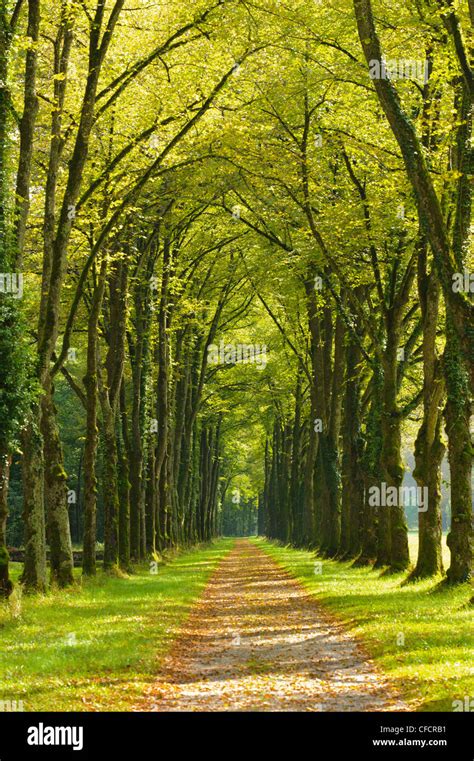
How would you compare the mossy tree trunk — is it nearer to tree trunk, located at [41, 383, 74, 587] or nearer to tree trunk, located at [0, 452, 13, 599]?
tree trunk, located at [41, 383, 74, 587]

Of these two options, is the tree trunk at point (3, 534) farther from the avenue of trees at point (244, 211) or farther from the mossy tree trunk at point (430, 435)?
the mossy tree trunk at point (430, 435)

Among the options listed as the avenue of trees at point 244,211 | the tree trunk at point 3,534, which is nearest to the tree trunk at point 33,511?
the avenue of trees at point 244,211

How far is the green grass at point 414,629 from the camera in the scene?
9469mm

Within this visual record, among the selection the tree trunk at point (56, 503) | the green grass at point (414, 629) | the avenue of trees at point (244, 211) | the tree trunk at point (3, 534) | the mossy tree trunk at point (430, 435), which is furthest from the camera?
the tree trunk at point (56, 503)

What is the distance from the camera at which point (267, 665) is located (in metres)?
11.9

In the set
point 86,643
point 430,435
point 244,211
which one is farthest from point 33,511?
point 244,211

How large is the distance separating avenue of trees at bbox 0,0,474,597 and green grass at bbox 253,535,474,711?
1.28 metres

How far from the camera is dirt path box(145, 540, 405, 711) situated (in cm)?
938

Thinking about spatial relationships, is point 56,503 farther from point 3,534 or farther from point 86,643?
point 86,643

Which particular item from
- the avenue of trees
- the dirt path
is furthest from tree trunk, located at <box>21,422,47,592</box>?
the dirt path

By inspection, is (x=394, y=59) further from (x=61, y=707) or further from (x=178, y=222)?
(x=61, y=707)

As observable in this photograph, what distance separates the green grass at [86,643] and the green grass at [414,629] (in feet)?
9.65

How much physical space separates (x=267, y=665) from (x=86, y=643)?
2633 mm
